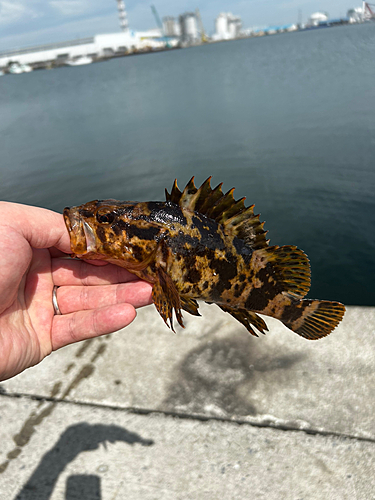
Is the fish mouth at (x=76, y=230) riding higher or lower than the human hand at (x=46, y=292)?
higher

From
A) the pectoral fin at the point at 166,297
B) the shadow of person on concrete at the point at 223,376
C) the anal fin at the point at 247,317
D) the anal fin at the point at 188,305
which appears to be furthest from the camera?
the shadow of person on concrete at the point at 223,376

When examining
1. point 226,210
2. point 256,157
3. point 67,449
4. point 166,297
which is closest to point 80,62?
point 256,157

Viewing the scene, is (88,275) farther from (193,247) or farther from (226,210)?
(226,210)

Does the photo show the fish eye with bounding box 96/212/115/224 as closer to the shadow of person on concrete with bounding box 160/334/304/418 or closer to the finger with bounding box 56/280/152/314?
the finger with bounding box 56/280/152/314

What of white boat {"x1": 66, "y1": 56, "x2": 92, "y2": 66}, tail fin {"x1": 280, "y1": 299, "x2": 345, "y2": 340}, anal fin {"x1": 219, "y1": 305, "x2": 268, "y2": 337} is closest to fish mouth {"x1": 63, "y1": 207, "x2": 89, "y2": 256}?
anal fin {"x1": 219, "y1": 305, "x2": 268, "y2": 337}

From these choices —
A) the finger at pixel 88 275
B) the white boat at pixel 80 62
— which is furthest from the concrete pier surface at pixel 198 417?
the white boat at pixel 80 62

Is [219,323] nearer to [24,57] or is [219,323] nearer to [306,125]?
[306,125]

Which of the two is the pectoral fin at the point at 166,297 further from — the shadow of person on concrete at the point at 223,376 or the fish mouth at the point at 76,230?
the shadow of person on concrete at the point at 223,376

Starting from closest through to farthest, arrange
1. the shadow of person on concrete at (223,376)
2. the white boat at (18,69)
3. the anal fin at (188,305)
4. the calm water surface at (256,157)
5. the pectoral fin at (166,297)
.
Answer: the pectoral fin at (166,297), the anal fin at (188,305), the shadow of person on concrete at (223,376), the calm water surface at (256,157), the white boat at (18,69)
